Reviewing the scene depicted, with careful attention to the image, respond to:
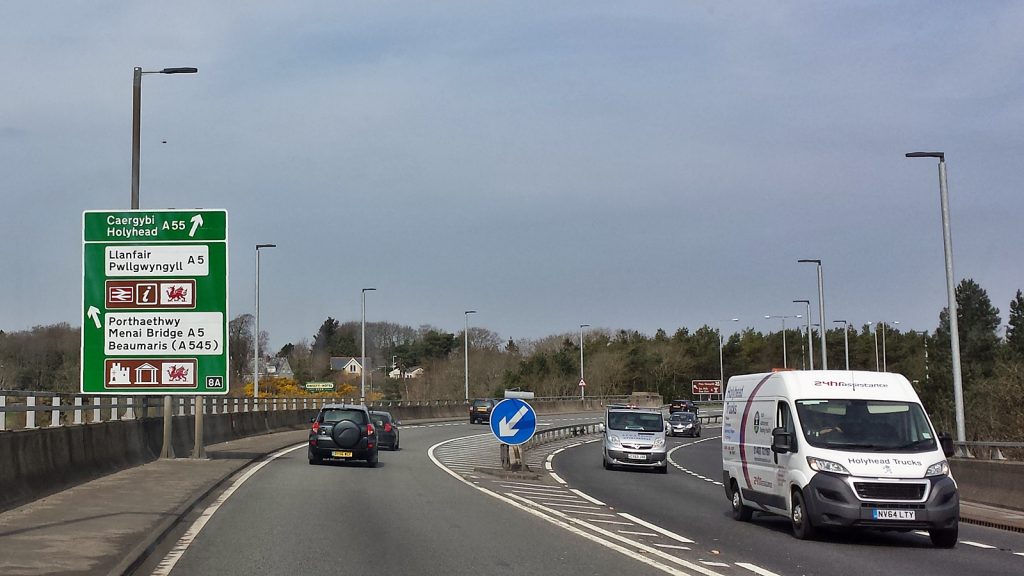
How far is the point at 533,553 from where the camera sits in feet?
40.6

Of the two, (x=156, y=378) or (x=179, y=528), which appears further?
(x=156, y=378)

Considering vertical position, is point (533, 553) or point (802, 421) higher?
point (802, 421)

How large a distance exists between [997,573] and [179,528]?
958 cm

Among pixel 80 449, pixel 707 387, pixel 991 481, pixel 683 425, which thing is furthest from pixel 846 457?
pixel 707 387

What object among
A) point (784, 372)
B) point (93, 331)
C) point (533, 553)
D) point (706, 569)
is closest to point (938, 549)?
point (784, 372)

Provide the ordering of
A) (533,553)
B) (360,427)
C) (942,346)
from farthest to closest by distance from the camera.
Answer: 1. (942,346)
2. (360,427)
3. (533,553)

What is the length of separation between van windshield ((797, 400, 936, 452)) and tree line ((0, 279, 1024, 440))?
28.5 m

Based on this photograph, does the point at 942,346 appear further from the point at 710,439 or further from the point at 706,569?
the point at 706,569

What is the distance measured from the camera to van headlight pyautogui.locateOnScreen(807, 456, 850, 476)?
1438 centimetres

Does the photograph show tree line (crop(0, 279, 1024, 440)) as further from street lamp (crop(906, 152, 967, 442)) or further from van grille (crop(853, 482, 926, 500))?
van grille (crop(853, 482, 926, 500))

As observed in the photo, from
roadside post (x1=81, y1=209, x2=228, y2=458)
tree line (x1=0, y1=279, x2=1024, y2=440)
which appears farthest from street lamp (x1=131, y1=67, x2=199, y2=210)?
tree line (x1=0, y1=279, x2=1024, y2=440)

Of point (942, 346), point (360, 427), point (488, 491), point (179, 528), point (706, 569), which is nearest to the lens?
point (706, 569)

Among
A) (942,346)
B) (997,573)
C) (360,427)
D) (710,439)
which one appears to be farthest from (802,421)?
(942,346)

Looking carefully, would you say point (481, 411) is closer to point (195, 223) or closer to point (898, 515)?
point (195, 223)
